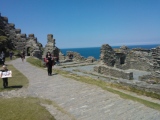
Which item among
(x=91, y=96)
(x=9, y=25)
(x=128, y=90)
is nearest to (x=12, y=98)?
(x=91, y=96)

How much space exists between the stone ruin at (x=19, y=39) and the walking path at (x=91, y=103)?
120 feet

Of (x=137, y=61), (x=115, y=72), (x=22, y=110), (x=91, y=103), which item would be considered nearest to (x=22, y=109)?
(x=22, y=110)

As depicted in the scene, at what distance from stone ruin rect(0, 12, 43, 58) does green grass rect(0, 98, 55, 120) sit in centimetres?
3878

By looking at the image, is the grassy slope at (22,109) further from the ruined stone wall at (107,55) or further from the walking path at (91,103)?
the ruined stone wall at (107,55)

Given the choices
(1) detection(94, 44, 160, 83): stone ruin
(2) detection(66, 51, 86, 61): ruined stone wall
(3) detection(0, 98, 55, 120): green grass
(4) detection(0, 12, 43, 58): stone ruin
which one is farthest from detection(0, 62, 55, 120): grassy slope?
(4) detection(0, 12, 43, 58): stone ruin

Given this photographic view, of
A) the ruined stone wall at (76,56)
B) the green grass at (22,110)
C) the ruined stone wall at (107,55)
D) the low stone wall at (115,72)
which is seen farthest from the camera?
the ruined stone wall at (76,56)

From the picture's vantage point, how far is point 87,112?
8.66 metres

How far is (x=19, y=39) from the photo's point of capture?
54844 millimetres

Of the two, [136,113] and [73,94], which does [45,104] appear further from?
[136,113]

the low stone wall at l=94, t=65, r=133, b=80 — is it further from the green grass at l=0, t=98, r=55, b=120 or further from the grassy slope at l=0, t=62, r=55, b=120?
the green grass at l=0, t=98, r=55, b=120

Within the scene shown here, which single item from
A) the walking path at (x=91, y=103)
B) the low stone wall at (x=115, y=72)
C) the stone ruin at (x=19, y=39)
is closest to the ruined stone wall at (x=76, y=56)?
the stone ruin at (x=19, y=39)

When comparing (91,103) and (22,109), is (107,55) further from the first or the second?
(22,109)

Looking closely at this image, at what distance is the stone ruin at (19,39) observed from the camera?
170ft

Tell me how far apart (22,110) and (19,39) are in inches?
1916
